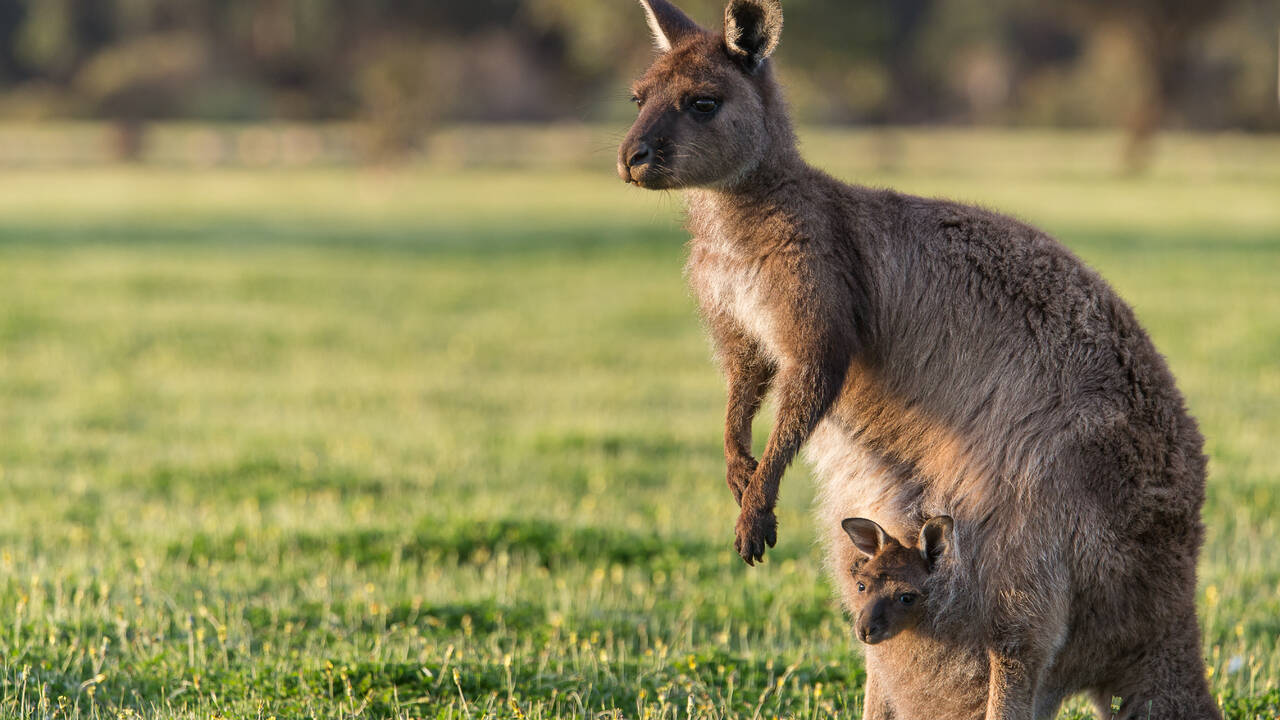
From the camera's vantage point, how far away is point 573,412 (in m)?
13.1

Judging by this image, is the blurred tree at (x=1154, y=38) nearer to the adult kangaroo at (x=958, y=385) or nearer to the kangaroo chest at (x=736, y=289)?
the adult kangaroo at (x=958, y=385)

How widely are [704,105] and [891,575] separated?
1.52 m

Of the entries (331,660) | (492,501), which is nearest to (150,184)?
(492,501)

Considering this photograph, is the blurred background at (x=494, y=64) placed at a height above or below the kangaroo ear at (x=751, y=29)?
above

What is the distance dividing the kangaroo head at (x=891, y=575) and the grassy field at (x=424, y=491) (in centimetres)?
97

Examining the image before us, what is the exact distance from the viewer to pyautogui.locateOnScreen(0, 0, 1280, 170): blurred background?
165 ft

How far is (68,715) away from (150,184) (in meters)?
41.5

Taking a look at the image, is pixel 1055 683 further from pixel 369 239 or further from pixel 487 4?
pixel 487 4

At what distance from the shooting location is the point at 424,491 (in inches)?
376

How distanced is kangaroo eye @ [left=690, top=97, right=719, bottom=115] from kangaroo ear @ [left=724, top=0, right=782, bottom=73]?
189 millimetres

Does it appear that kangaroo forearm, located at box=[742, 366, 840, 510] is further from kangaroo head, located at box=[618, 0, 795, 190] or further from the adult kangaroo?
kangaroo head, located at box=[618, 0, 795, 190]

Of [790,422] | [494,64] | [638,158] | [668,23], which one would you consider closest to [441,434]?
[668,23]

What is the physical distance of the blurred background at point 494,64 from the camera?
50156mm

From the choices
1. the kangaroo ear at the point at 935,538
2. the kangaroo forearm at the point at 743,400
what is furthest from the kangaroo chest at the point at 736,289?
the kangaroo ear at the point at 935,538
